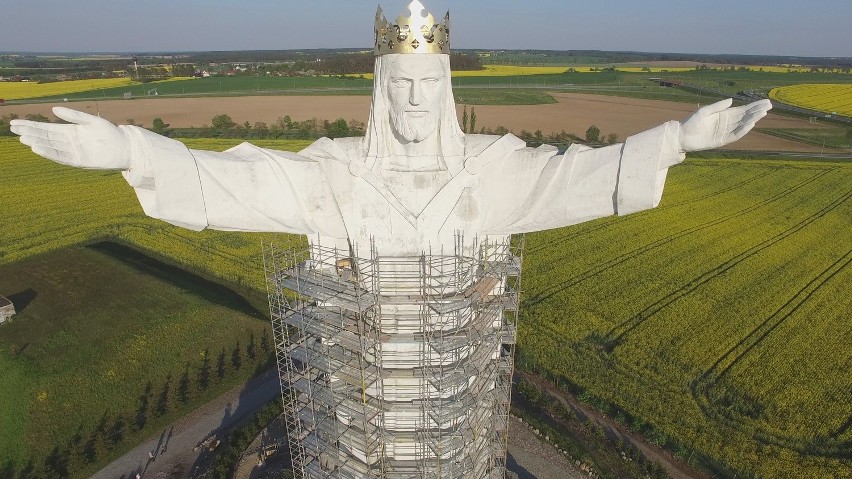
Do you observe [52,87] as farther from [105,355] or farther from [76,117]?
[76,117]

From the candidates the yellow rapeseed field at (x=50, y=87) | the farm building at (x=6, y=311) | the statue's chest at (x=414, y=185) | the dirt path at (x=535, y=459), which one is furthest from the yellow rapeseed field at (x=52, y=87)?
the statue's chest at (x=414, y=185)

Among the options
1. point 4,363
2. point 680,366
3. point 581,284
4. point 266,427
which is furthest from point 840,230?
point 4,363

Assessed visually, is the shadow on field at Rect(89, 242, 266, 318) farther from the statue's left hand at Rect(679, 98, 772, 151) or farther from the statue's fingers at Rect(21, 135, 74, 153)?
the statue's left hand at Rect(679, 98, 772, 151)

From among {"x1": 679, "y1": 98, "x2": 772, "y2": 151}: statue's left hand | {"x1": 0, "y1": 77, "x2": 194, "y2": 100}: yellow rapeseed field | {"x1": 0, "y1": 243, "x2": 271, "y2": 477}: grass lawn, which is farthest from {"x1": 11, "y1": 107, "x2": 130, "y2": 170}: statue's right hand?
{"x1": 0, "y1": 77, "x2": 194, "y2": 100}: yellow rapeseed field

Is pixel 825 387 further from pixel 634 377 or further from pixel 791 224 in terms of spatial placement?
pixel 791 224

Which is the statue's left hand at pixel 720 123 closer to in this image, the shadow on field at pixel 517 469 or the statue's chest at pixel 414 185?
the statue's chest at pixel 414 185

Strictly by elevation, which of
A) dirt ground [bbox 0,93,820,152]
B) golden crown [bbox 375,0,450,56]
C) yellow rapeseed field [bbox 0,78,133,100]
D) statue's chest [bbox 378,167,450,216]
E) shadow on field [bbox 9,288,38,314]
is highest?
golden crown [bbox 375,0,450,56]
